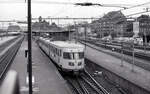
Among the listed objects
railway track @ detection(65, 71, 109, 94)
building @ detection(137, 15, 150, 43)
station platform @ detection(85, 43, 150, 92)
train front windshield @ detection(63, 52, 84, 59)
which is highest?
building @ detection(137, 15, 150, 43)

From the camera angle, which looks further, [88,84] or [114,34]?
[114,34]

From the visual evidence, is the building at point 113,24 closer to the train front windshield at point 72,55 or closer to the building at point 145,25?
the building at point 145,25

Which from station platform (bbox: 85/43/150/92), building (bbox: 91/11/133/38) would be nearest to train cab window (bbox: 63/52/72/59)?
station platform (bbox: 85/43/150/92)

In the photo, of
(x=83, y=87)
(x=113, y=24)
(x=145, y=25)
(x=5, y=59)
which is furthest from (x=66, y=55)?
(x=113, y=24)

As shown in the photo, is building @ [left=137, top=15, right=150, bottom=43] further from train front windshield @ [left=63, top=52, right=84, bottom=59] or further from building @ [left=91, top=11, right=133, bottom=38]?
train front windshield @ [left=63, top=52, right=84, bottom=59]

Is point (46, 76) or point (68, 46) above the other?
point (68, 46)

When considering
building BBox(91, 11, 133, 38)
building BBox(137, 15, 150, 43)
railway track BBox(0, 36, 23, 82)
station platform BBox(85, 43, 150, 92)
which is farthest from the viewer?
building BBox(91, 11, 133, 38)

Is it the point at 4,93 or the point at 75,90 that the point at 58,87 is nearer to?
the point at 75,90

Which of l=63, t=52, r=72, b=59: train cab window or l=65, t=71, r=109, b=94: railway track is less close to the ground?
l=63, t=52, r=72, b=59: train cab window

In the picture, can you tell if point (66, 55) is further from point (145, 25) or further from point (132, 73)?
point (145, 25)

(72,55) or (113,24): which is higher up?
(113,24)

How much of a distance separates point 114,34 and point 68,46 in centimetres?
5528

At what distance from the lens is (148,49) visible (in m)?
35.9

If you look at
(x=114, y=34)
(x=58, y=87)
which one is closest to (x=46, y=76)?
(x=58, y=87)
